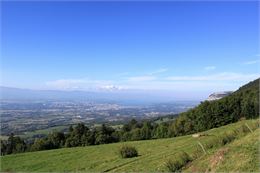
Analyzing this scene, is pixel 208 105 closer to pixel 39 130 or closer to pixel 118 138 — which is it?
pixel 118 138

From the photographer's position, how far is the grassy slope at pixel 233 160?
33.4ft

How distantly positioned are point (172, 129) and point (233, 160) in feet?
177

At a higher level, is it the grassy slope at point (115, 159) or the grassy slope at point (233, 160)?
the grassy slope at point (233, 160)

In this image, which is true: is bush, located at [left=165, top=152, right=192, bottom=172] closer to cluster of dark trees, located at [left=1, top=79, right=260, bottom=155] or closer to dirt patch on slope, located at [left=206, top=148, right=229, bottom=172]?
dirt patch on slope, located at [left=206, top=148, right=229, bottom=172]

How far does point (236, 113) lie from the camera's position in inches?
2493

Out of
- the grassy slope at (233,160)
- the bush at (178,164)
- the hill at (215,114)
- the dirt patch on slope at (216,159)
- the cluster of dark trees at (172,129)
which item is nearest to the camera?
the grassy slope at (233,160)

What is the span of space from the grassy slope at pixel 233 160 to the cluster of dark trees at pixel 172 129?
165 ft

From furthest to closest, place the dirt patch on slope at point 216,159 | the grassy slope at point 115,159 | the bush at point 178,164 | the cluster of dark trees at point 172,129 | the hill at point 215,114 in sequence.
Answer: the cluster of dark trees at point 172,129 → the hill at point 215,114 → the grassy slope at point 115,159 → the bush at point 178,164 → the dirt patch on slope at point 216,159

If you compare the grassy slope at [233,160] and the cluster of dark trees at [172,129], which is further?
the cluster of dark trees at [172,129]

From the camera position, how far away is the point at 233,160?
1084 centimetres

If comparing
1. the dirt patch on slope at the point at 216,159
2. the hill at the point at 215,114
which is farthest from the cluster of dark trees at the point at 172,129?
the dirt patch on slope at the point at 216,159

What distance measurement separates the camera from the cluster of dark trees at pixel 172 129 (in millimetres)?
62656

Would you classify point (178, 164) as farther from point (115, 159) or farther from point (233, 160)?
point (115, 159)

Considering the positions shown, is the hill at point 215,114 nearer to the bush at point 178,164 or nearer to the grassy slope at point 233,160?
the bush at point 178,164
